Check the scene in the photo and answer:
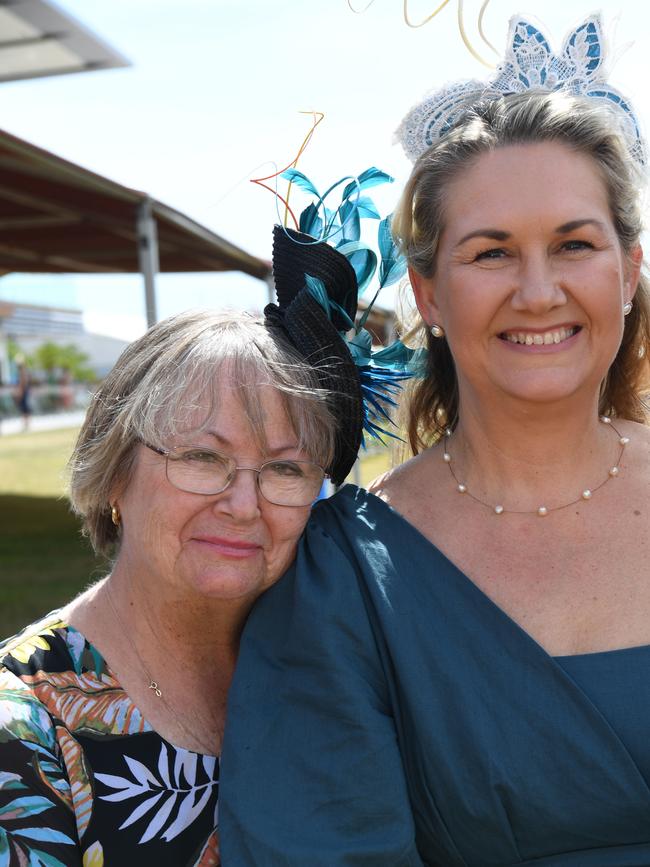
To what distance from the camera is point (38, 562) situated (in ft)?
24.6

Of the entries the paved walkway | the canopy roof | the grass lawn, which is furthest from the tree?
the canopy roof

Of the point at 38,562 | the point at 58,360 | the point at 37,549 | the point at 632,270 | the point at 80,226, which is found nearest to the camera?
the point at 632,270

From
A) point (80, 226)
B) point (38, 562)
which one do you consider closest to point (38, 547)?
point (38, 562)

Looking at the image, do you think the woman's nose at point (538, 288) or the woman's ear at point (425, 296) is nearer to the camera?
the woman's nose at point (538, 288)

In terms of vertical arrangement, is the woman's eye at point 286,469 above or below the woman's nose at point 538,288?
below

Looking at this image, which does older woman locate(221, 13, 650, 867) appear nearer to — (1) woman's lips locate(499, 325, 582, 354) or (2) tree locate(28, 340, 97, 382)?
(1) woman's lips locate(499, 325, 582, 354)

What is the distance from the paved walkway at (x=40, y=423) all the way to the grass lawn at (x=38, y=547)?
11.9 metres

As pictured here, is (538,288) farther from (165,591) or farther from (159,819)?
(159,819)

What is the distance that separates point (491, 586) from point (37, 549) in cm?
695

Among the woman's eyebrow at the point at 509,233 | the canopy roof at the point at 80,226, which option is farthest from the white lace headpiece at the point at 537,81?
the canopy roof at the point at 80,226

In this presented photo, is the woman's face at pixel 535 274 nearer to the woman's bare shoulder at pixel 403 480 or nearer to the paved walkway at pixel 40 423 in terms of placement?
the woman's bare shoulder at pixel 403 480

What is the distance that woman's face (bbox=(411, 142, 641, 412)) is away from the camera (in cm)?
174

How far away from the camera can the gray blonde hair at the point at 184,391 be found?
5.79ft

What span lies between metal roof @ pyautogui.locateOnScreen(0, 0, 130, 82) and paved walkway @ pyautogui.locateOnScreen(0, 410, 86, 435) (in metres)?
19.9
